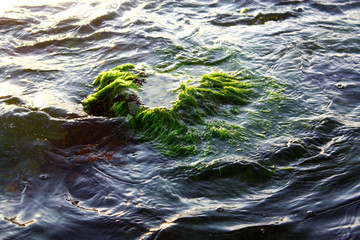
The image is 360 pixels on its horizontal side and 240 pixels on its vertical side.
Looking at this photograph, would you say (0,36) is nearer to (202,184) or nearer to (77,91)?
(77,91)

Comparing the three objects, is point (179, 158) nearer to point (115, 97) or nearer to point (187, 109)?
point (187, 109)

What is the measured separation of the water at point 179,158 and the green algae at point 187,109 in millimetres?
153

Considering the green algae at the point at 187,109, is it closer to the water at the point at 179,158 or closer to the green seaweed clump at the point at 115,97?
the green seaweed clump at the point at 115,97

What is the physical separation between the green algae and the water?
6.0 inches

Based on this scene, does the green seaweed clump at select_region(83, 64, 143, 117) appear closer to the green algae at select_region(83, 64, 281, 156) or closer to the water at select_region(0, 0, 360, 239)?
the green algae at select_region(83, 64, 281, 156)

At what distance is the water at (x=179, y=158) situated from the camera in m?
2.91

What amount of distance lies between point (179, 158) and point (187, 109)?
848 millimetres

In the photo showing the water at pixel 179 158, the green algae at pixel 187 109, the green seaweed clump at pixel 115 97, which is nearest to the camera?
the water at pixel 179 158

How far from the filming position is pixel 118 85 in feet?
15.1

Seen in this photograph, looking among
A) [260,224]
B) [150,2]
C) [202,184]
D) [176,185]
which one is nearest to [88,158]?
[176,185]

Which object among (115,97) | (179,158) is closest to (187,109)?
(179,158)

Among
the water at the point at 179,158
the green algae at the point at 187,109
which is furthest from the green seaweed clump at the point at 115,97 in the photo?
the water at the point at 179,158

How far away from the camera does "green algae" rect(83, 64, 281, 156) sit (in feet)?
12.9

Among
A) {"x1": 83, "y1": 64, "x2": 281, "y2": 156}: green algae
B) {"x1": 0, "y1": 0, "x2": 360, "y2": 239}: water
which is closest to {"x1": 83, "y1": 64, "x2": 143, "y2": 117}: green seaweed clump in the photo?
{"x1": 83, "y1": 64, "x2": 281, "y2": 156}: green algae
